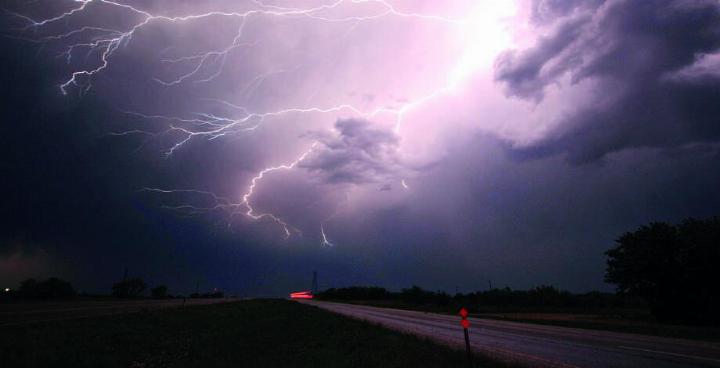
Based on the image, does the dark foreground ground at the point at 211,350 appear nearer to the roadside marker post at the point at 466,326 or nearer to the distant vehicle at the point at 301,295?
the roadside marker post at the point at 466,326

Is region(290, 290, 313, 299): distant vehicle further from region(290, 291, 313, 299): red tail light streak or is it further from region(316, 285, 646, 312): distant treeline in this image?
region(316, 285, 646, 312): distant treeline

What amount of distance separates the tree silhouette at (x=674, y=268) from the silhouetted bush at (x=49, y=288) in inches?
3816

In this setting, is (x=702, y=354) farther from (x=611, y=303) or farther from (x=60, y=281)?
(x=60, y=281)

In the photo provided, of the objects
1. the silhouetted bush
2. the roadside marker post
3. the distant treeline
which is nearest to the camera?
the roadside marker post

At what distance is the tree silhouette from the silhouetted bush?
96927 millimetres


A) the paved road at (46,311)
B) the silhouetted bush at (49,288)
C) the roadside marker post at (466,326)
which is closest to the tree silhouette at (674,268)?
the roadside marker post at (466,326)

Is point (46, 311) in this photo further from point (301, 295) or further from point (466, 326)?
point (301, 295)

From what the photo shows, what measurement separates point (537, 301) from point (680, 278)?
5073 cm

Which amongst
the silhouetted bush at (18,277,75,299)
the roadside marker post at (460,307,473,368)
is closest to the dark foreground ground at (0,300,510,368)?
the roadside marker post at (460,307,473,368)

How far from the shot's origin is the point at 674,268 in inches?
1196

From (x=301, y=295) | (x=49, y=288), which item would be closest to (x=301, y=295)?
(x=301, y=295)

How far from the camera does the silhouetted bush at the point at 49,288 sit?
80.6 meters

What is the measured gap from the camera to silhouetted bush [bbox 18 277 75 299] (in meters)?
80.6

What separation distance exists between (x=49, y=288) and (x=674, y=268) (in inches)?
4189
